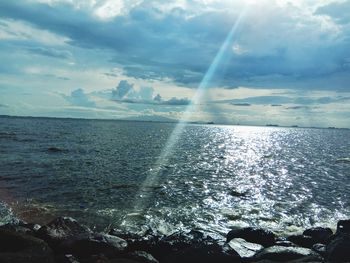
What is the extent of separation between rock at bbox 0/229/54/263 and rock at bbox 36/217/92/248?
1.73 m

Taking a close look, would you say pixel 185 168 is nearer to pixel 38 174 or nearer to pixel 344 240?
pixel 38 174

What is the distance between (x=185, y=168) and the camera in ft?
140

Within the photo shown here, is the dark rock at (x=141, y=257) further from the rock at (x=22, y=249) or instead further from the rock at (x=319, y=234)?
the rock at (x=319, y=234)

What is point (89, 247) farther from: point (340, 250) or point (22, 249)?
point (340, 250)

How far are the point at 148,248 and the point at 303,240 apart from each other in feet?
23.6

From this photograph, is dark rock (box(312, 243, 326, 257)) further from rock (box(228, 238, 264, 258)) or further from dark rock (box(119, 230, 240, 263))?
dark rock (box(119, 230, 240, 263))

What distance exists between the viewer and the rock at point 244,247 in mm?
13255

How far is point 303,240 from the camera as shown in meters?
16.1

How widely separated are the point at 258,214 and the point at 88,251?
1278 centimetres

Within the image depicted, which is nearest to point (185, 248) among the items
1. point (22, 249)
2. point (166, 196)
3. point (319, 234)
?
point (22, 249)

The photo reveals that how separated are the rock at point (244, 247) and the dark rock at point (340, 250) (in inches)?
105

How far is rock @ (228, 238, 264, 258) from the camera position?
43.5ft

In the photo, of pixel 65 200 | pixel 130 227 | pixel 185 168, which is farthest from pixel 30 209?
pixel 185 168

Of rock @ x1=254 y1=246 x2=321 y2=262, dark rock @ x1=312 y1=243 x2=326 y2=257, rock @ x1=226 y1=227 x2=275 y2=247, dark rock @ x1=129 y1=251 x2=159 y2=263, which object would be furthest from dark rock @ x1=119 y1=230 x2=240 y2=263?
dark rock @ x1=312 y1=243 x2=326 y2=257
